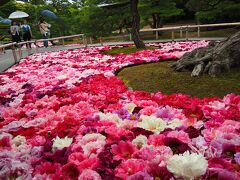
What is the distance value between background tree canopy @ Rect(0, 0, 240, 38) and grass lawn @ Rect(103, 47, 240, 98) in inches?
133

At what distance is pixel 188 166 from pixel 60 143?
4.77 ft

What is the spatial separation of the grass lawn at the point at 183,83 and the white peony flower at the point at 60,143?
104 inches

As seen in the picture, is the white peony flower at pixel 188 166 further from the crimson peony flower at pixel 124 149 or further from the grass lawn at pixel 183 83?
the grass lawn at pixel 183 83

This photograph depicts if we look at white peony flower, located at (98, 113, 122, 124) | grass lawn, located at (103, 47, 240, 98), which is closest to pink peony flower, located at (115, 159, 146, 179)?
white peony flower, located at (98, 113, 122, 124)

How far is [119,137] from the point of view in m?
3.19

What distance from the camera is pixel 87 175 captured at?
2428 mm

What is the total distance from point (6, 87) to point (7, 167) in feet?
16.1

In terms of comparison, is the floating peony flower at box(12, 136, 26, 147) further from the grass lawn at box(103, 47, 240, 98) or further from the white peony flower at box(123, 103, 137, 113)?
the grass lawn at box(103, 47, 240, 98)

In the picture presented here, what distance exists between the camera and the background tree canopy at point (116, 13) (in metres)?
15.3

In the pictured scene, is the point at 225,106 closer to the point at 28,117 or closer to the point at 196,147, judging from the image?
the point at 196,147

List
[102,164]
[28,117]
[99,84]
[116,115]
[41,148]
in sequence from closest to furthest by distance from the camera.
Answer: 1. [102,164]
2. [41,148]
3. [116,115]
4. [28,117]
5. [99,84]

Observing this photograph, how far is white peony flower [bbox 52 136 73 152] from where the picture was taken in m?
3.14

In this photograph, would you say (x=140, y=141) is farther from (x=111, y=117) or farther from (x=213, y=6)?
(x=213, y=6)

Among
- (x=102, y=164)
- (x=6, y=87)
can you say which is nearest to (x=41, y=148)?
(x=102, y=164)
